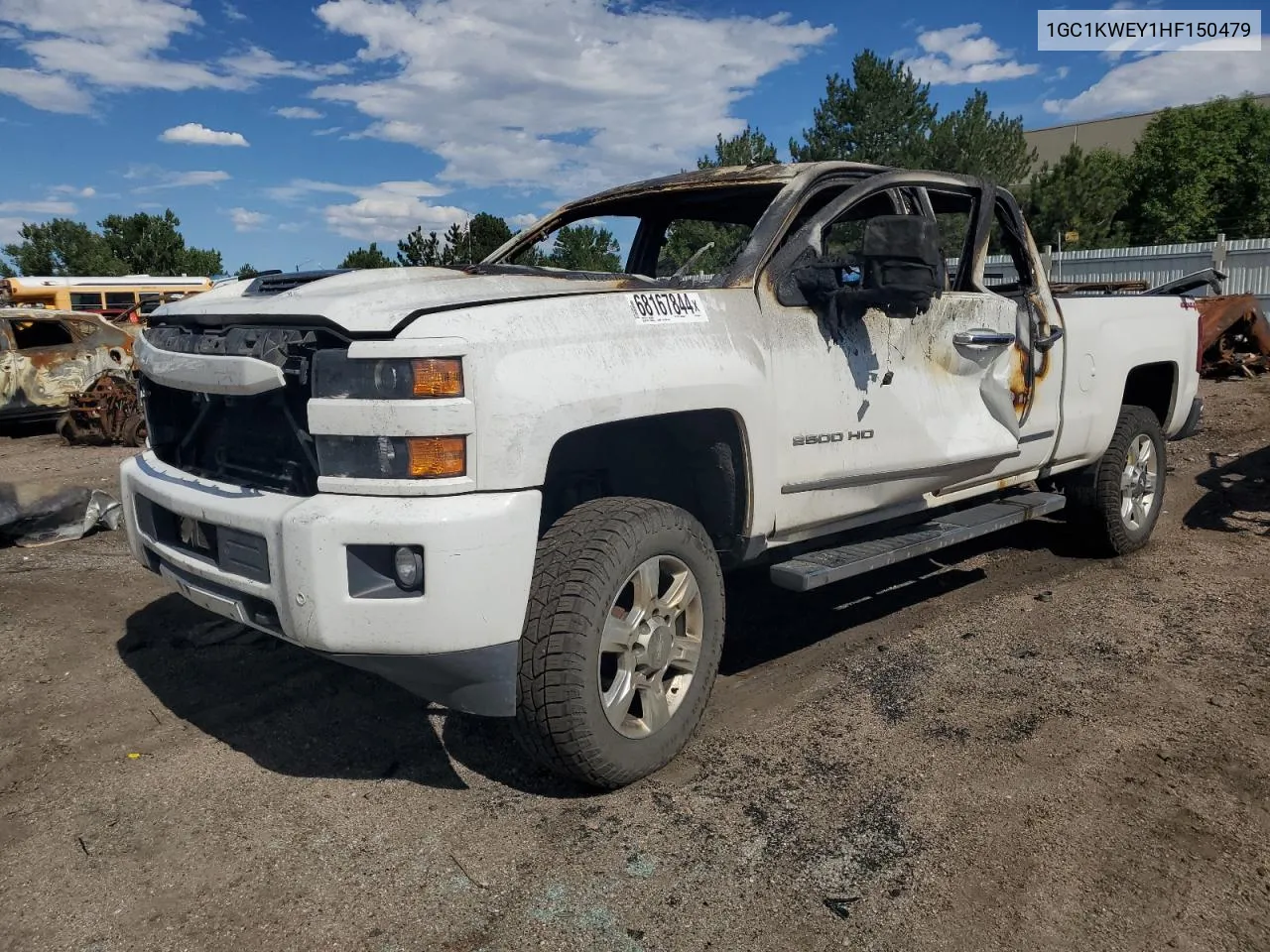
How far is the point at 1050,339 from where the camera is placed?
4.61 meters

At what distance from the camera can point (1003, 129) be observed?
3356 cm

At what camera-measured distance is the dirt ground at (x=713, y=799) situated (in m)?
2.40

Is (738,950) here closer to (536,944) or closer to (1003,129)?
(536,944)

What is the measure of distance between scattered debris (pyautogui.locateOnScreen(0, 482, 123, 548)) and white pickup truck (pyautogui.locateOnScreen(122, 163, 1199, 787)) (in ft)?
10.7

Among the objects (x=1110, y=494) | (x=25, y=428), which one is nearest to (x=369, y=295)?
(x=1110, y=494)

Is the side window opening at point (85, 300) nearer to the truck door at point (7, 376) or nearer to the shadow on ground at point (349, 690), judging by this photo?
the truck door at point (7, 376)

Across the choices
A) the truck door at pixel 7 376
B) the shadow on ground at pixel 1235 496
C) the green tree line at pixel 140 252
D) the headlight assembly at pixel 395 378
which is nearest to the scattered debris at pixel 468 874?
the headlight assembly at pixel 395 378

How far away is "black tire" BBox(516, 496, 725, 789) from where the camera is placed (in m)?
2.72

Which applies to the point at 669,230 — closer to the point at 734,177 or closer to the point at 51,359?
the point at 734,177

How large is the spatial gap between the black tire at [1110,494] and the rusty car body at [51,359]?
10.7m

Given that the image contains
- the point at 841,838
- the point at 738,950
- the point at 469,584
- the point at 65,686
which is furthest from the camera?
the point at 65,686

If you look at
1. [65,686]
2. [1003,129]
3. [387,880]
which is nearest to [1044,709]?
[387,880]

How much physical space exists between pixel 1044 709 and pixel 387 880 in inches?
93.3

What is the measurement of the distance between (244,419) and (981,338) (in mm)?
2888
